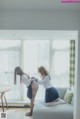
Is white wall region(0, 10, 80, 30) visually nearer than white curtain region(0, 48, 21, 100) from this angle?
Yes

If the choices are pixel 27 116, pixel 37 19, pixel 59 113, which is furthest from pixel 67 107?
pixel 37 19

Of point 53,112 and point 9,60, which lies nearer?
point 53,112

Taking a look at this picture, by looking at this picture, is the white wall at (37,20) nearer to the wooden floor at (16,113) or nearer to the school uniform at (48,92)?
the school uniform at (48,92)

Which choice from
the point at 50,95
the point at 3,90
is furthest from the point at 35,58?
the point at 50,95

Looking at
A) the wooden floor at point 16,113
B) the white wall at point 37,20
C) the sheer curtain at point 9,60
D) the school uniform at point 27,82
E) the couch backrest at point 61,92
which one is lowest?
the wooden floor at point 16,113

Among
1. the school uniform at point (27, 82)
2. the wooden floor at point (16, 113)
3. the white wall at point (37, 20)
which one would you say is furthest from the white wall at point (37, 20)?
the wooden floor at point (16, 113)

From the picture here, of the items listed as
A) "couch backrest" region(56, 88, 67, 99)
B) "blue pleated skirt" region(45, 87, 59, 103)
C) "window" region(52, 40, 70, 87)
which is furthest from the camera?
"window" region(52, 40, 70, 87)

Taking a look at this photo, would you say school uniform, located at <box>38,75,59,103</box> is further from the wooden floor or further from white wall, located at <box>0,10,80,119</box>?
white wall, located at <box>0,10,80,119</box>

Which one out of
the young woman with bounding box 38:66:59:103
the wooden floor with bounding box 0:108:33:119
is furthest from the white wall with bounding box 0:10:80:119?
the wooden floor with bounding box 0:108:33:119

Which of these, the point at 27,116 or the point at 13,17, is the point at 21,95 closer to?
the point at 27,116

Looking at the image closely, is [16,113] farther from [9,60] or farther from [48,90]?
[9,60]

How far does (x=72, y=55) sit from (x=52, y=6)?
2978mm

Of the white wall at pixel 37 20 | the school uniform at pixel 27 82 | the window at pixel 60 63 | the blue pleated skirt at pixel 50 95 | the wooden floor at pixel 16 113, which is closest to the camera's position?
the white wall at pixel 37 20

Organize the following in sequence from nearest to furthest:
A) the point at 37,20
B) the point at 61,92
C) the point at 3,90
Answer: the point at 37,20 < the point at 3,90 < the point at 61,92
